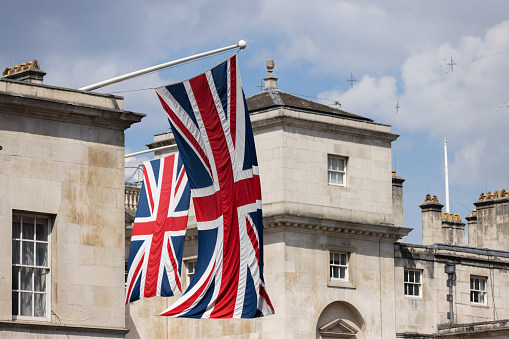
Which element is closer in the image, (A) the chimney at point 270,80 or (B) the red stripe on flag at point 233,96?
(B) the red stripe on flag at point 233,96

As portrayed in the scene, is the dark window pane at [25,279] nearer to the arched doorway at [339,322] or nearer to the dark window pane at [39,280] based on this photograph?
the dark window pane at [39,280]

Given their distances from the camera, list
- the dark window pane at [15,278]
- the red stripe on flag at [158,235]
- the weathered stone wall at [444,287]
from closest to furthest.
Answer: the dark window pane at [15,278], the red stripe on flag at [158,235], the weathered stone wall at [444,287]

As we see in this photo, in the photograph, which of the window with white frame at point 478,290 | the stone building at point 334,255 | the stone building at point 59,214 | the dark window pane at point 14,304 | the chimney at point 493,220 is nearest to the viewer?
the dark window pane at point 14,304

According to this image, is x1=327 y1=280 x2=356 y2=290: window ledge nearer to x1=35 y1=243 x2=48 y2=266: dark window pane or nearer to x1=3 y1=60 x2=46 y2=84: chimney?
x1=3 y1=60 x2=46 y2=84: chimney

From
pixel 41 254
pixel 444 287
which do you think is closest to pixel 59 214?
pixel 41 254

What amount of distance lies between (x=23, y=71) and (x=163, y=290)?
8.18m

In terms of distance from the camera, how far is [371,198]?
51.6m

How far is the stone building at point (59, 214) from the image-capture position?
33.0 m

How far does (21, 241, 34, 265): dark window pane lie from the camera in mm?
33188

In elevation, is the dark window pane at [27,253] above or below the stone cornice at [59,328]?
above

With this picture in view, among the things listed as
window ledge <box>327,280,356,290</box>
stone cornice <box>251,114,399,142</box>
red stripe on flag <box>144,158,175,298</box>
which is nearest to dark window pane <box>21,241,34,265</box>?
red stripe on flag <box>144,158,175,298</box>

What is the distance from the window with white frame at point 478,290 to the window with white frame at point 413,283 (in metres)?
2.69

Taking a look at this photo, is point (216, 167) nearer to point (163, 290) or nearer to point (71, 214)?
point (71, 214)

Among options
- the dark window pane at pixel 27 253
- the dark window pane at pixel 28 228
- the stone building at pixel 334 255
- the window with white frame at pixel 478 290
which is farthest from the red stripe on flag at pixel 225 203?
the window with white frame at pixel 478 290
